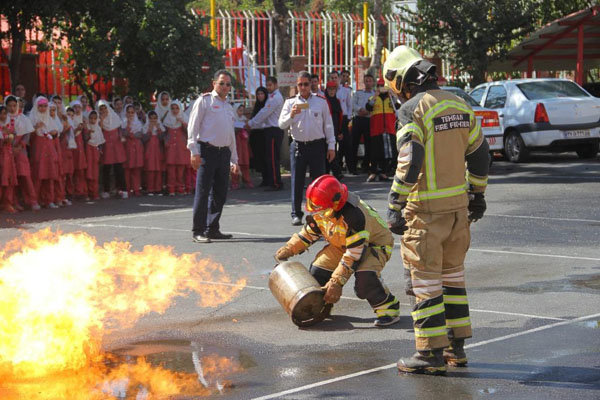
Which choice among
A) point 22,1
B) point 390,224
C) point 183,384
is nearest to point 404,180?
point 390,224

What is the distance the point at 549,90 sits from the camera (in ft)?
71.2

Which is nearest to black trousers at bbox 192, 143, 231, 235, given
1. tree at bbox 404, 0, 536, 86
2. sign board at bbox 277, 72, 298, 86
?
sign board at bbox 277, 72, 298, 86

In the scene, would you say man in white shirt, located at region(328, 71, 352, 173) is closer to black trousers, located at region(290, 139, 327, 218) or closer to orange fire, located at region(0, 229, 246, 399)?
black trousers, located at region(290, 139, 327, 218)

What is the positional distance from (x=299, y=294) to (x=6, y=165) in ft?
29.1

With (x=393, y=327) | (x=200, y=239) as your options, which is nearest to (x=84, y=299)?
(x=393, y=327)

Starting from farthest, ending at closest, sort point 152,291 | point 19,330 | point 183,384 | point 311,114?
1. point 311,114
2. point 152,291
3. point 19,330
4. point 183,384

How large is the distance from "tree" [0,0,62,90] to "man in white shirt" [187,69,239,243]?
745 centimetres

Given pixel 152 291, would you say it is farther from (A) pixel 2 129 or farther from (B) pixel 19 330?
(A) pixel 2 129

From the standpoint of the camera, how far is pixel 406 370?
6246mm

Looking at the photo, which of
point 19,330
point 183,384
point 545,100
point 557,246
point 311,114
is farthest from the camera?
point 545,100

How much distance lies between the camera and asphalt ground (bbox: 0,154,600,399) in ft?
19.9

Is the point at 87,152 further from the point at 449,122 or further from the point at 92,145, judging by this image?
the point at 449,122

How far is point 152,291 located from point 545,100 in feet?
44.6

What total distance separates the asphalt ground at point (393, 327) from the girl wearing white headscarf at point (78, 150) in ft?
8.38
